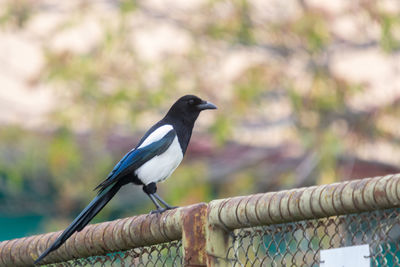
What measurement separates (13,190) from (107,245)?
25.9 feet

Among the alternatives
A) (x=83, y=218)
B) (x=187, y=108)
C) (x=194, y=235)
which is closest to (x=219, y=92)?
(x=187, y=108)

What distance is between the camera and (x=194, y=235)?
9.64 ft

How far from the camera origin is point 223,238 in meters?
2.90

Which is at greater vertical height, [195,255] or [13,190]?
[13,190]

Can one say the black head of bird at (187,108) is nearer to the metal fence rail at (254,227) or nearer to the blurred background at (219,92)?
the metal fence rail at (254,227)

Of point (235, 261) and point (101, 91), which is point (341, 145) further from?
point (235, 261)

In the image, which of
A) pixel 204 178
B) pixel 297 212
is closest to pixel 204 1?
pixel 204 178

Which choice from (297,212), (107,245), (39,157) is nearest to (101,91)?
(39,157)

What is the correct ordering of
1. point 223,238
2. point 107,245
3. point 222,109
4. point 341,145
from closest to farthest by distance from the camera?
point 223,238 → point 107,245 → point 341,145 → point 222,109

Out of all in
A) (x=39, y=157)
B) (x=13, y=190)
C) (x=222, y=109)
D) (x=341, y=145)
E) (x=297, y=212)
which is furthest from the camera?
(x=13, y=190)

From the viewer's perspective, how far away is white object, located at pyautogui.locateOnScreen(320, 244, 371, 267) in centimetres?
246

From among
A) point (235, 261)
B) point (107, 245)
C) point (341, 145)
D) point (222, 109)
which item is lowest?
point (235, 261)

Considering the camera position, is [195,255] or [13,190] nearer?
[195,255]

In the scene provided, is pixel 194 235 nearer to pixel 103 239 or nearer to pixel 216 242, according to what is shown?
pixel 216 242
